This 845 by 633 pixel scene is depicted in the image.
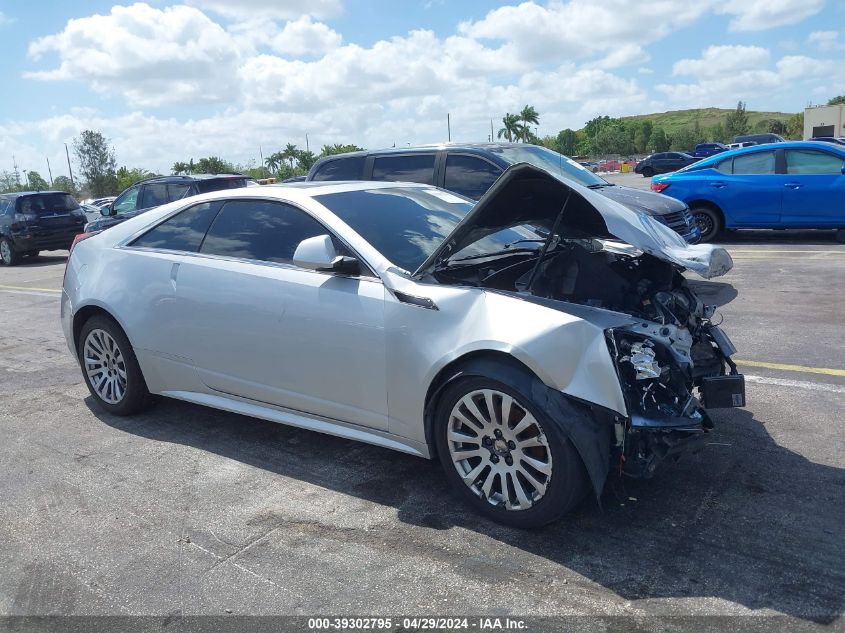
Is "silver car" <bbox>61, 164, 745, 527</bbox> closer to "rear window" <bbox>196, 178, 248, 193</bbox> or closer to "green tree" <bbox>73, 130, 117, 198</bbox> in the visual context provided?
"rear window" <bbox>196, 178, 248, 193</bbox>

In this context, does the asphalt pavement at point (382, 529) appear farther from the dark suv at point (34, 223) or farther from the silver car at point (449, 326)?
the dark suv at point (34, 223)

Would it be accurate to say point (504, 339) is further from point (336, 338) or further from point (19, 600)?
point (19, 600)

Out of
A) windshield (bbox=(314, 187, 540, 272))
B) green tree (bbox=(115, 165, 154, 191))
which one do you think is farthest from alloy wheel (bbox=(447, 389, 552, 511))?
green tree (bbox=(115, 165, 154, 191))

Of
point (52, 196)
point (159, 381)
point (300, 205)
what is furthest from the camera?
point (52, 196)

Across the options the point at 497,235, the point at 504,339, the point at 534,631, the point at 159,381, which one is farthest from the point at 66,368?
the point at 534,631

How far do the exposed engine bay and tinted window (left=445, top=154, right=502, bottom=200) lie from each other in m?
4.66

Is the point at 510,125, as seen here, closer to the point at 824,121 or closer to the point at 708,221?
the point at 824,121

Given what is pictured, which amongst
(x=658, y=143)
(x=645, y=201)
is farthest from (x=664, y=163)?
(x=658, y=143)

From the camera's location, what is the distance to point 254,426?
5.07 metres

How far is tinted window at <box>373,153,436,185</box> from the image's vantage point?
30.2ft

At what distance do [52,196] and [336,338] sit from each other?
57.5ft

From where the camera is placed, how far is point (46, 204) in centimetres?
1842

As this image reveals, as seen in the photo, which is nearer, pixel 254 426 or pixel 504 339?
pixel 504 339

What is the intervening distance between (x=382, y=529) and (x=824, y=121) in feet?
277
